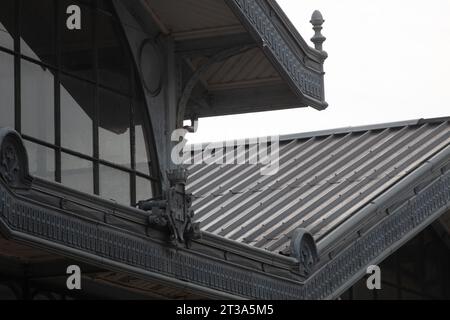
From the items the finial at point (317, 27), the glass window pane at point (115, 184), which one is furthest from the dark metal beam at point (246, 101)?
the glass window pane at point (115, 184)

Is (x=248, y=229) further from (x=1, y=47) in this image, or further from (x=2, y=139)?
(x=2, y=139)

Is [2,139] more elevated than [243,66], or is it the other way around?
[243,66]

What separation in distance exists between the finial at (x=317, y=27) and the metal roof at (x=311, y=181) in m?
2.53

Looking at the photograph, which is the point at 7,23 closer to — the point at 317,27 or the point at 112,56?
the point at 112,56

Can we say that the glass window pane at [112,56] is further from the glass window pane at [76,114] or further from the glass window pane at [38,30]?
the glass window pane at [38,30]

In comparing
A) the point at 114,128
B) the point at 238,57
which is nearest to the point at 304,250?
the point at 238,57

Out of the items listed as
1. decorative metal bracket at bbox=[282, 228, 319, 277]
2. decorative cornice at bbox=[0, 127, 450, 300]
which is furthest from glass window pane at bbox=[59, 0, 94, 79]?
decorative metal bracket at bbox=[282, 228, 319, 277]

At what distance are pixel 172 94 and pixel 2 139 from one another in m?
7.43

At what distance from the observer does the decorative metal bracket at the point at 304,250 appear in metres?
23.3

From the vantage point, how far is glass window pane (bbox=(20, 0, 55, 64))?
2067 cm

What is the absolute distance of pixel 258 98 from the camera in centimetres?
2505
